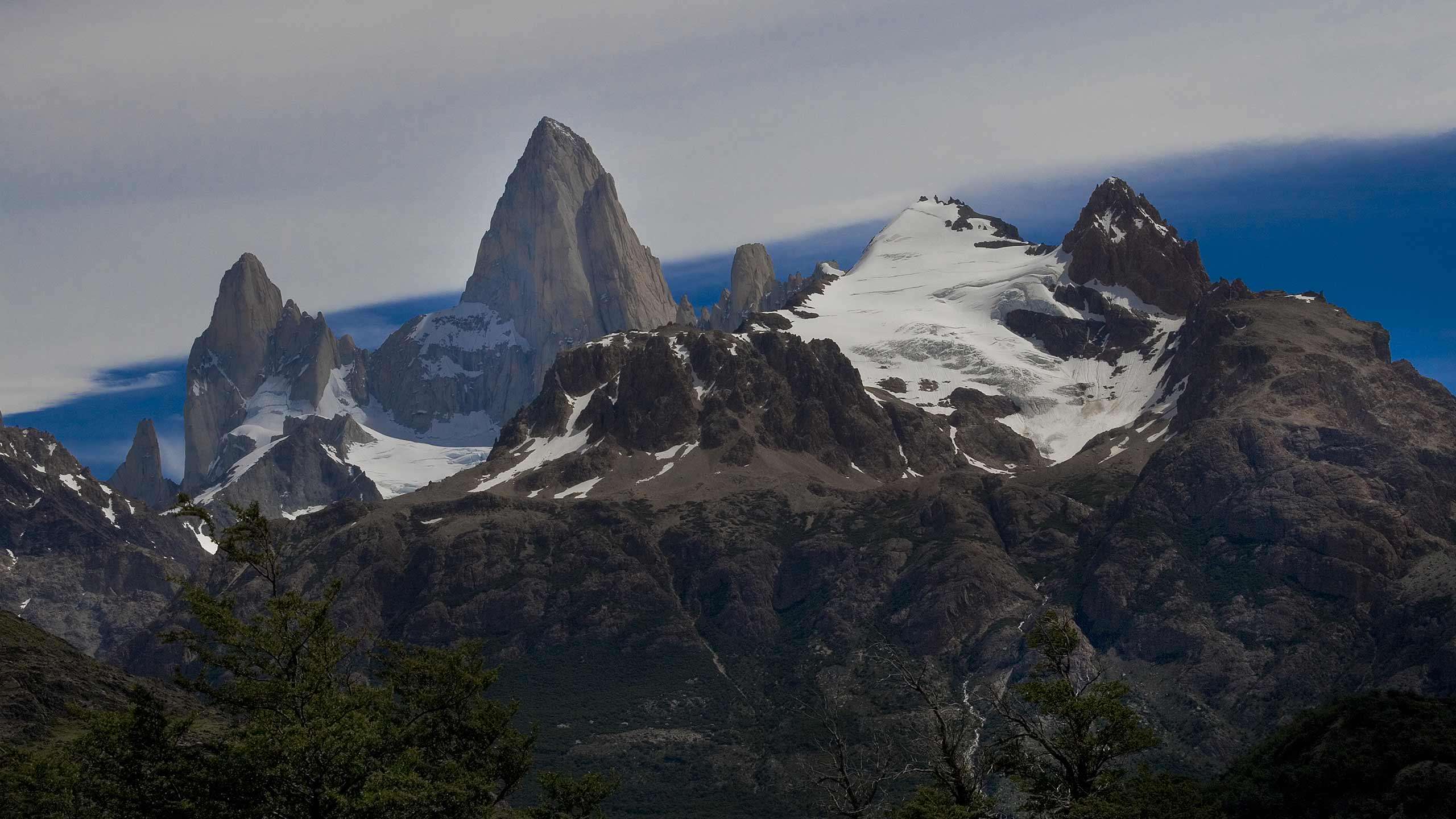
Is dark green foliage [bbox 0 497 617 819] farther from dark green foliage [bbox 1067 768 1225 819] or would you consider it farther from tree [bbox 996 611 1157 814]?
dark green foliage [bbox 1067 768 1225 819]

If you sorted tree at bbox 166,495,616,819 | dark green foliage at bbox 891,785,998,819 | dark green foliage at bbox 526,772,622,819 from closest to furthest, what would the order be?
tree at bbox 166,495,616,819 < dark green foliage at bbox 891,785,998,819 < dark green foliage at bbox 526,772,622,819

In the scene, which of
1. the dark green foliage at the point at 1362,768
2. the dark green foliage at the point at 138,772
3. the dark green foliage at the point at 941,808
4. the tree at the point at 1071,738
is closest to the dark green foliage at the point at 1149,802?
the tree at the point at 1071,738

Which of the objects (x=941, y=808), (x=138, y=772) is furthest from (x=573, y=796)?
(x=138, y=772)

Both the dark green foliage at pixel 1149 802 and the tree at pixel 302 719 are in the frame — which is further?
the dark green foliage at pixel 1149 802

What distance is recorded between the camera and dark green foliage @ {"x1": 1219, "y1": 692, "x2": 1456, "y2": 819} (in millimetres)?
99562

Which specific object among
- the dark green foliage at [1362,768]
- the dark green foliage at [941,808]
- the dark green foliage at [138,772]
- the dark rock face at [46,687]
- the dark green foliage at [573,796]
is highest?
the dark green foliage at [138,772]

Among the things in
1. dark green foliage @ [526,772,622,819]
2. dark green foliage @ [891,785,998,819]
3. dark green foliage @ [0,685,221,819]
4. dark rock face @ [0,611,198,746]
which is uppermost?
dark green foliage @ [0,685,221,819]

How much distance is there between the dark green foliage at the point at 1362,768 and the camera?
99562mm

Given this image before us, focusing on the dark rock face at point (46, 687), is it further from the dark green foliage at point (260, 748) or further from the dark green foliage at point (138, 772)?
the dark green foliage at point (138, 772)

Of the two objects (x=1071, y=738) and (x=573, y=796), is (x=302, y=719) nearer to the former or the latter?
(x=573, y=796)

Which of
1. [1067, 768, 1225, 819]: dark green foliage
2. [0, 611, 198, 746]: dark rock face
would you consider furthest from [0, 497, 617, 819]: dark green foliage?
[0, 611, 198, 746]: dark rock face

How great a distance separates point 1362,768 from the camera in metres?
110

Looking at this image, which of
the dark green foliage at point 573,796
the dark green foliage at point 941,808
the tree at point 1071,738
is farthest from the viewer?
the dark green foliage at point 573,796

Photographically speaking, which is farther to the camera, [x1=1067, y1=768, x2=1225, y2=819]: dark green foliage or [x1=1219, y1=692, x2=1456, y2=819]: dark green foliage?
[x1=1219, y1=692, x2=1456, y2=819]: dark green foliage
